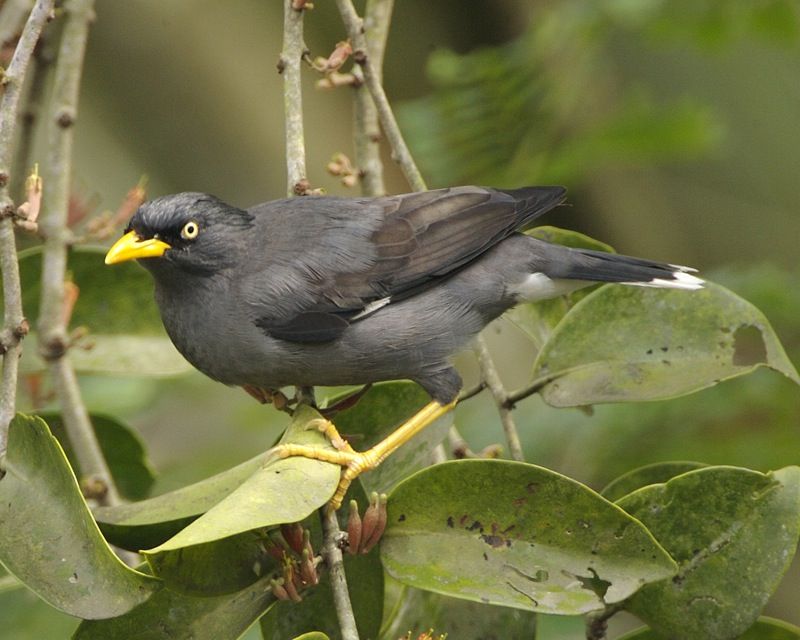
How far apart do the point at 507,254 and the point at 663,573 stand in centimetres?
196

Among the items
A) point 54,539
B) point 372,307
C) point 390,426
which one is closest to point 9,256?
point 54,539

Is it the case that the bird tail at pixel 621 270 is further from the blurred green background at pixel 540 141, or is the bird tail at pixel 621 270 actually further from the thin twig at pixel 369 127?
the thin twig at pixel 369 127

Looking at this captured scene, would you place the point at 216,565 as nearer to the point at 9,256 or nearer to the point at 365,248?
the point at 9,256

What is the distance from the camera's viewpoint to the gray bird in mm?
3850

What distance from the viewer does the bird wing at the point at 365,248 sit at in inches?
153

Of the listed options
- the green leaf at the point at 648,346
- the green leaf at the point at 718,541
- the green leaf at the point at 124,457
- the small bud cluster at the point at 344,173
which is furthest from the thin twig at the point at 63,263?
the green leaf at the point at 718,541

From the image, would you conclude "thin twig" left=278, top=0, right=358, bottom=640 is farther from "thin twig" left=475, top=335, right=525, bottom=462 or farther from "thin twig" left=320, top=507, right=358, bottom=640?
"thin twig" left=320, top=507, right=358, bottom=640

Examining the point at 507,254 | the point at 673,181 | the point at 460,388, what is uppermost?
the point at 507,254

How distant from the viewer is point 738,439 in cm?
534

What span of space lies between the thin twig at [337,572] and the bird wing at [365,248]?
3.64ft

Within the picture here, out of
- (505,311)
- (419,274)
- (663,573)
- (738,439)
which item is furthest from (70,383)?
(738,439)

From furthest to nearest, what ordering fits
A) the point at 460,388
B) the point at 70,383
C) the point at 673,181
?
1. the point at 673,181
2. the point at 460,388
3. the point at 70,383

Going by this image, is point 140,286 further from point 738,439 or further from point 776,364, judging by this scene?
point 738,439

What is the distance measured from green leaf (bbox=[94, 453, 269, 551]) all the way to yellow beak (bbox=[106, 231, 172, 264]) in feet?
3.21
